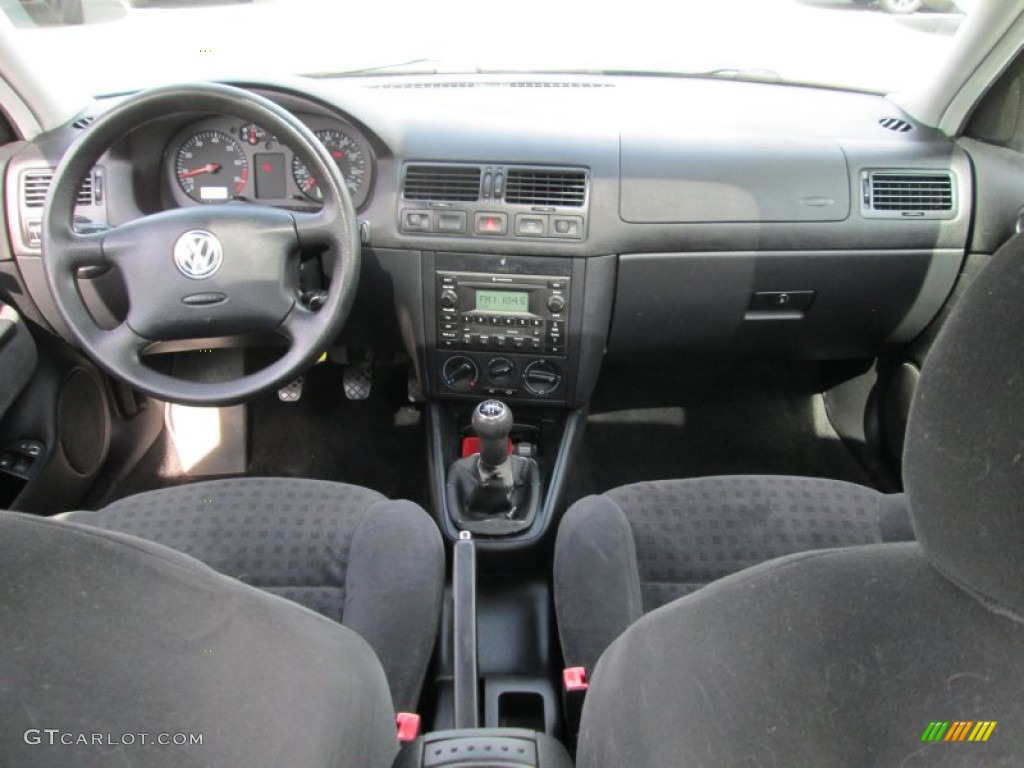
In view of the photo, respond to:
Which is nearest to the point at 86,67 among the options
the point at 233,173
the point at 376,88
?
the point at 233,173

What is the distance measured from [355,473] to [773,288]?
1.38m

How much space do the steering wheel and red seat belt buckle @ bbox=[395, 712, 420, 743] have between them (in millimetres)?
701

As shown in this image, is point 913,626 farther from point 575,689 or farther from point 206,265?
point 206,265

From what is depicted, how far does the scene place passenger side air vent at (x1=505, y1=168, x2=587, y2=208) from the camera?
1.83 meters

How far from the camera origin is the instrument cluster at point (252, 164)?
187 cm

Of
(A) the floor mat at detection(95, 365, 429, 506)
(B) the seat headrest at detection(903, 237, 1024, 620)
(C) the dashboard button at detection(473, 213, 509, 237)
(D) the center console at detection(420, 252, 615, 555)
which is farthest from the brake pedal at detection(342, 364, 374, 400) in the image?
(B) the seat headrest at detection(903, 237, 1024, 620)

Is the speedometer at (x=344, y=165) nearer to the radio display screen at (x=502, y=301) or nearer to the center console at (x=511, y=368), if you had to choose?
the center console at (x=511, y=368)

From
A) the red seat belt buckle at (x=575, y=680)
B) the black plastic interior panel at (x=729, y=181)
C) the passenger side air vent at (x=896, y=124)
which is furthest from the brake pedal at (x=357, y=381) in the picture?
the passenger side air vent at (x=896, y=124)

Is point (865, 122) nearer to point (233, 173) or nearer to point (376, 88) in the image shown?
point (376, 88)

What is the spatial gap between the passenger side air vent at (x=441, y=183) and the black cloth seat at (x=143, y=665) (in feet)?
4.03

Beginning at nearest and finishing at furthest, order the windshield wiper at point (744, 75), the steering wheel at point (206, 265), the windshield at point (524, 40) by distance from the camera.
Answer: the steering wheel at point (206, 265) < the windshield at point (524, 40) < the windshield wiper at point (744, 75)

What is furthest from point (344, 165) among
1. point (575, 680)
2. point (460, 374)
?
point (575, 680)

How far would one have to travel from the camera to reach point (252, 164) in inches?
74.6

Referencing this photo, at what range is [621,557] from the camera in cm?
143
